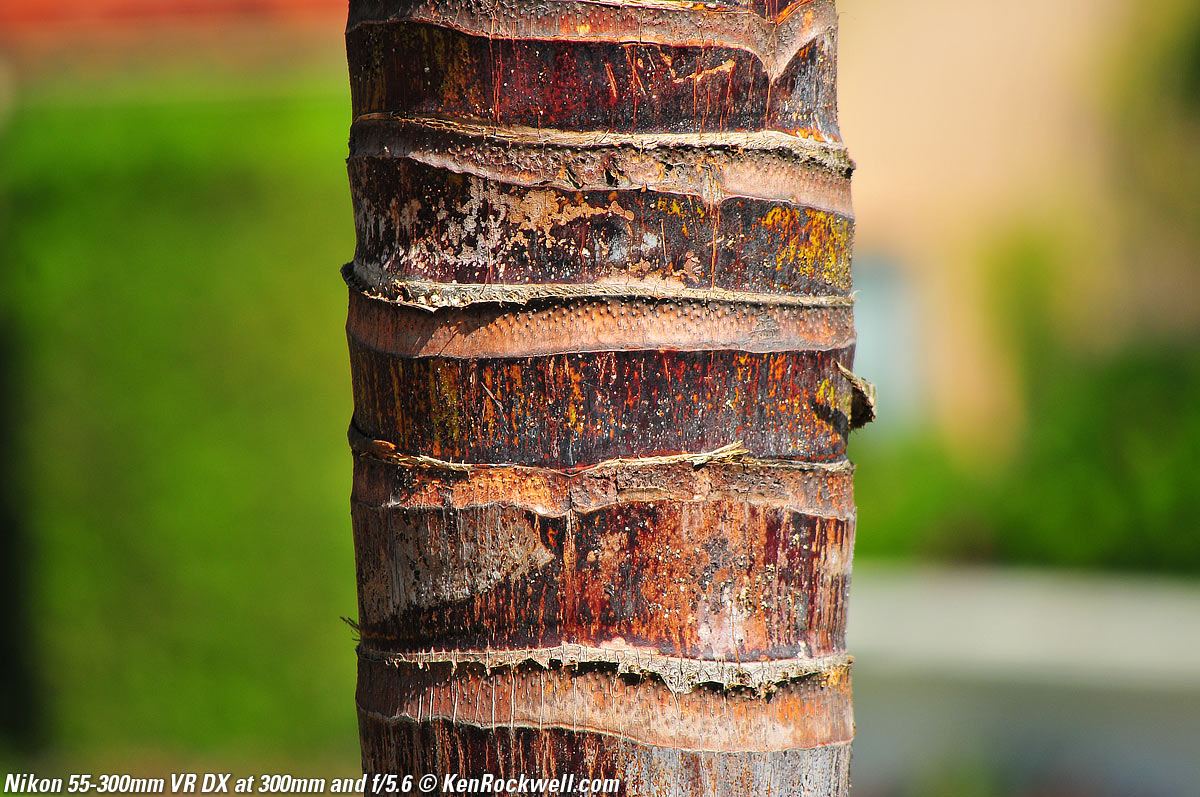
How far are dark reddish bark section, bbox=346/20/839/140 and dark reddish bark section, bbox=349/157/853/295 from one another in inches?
3.2

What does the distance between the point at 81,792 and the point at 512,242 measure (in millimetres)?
5308

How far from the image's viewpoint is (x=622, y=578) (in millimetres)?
1358

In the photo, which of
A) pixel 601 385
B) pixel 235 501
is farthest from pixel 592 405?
pixel 235 501

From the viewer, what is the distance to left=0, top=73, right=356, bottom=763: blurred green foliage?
582cm

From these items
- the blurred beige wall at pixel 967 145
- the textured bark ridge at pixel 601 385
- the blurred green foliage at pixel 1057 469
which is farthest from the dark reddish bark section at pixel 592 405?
the blurred beige wall at pixel 967 145

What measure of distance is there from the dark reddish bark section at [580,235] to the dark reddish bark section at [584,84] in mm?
81

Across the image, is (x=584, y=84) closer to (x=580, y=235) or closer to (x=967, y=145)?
(x=580, y=235)

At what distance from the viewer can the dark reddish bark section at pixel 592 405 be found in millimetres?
1343

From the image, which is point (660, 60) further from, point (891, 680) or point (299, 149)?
point (891, 680)

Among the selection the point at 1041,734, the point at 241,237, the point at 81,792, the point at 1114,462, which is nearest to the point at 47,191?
the point at 241,237

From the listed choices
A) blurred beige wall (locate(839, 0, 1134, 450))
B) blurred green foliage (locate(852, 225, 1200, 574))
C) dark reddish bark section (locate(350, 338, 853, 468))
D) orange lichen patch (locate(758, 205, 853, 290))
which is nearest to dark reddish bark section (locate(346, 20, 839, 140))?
orange lichen patch (locate(758, 205, 853, 290))

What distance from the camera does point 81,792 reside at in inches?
223

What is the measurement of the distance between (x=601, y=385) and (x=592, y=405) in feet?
0.08

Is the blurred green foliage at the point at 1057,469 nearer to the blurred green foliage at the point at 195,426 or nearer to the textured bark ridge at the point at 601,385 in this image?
the blurred green foliage at the point at 195,426
